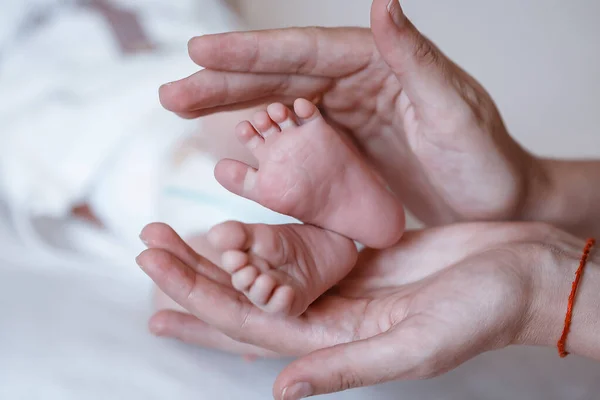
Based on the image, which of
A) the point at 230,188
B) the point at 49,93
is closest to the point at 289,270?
the point at 230,188

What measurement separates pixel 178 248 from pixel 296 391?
0.21 meters

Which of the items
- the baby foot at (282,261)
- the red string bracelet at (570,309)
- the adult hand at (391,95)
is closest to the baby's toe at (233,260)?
the baby foot at (282,261)

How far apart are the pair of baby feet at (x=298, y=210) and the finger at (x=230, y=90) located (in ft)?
0.27

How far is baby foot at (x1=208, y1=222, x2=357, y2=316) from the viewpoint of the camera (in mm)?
639

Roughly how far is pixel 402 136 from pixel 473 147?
129 mm

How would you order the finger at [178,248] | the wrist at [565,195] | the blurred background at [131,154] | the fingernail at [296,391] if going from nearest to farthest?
the fingernail at [296,391], the finger at [178,248], the blurred background at [131,154], the wrist at [565,195]

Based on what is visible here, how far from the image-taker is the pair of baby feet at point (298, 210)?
650 mm

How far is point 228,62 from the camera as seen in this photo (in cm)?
77

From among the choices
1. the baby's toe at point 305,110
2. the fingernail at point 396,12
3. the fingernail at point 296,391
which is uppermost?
the fingernail at point 396,12

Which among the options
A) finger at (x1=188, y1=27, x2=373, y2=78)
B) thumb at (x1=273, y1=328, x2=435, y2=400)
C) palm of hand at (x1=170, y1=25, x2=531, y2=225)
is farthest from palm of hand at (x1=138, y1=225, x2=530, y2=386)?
finger at (x1=188, y1=27, x2=373, y2=78)

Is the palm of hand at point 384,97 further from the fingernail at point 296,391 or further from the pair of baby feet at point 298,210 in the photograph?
the fingernail at point 296,391

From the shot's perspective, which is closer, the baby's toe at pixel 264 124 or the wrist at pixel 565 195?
the baby's toe at pixel 264 124

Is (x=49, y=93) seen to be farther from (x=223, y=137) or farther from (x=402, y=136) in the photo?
(x=402, y=136)

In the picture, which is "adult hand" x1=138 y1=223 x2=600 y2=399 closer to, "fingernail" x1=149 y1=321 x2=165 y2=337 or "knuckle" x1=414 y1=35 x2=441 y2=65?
"fingernail" x1=149 y1=321 x2=165 y2=337
